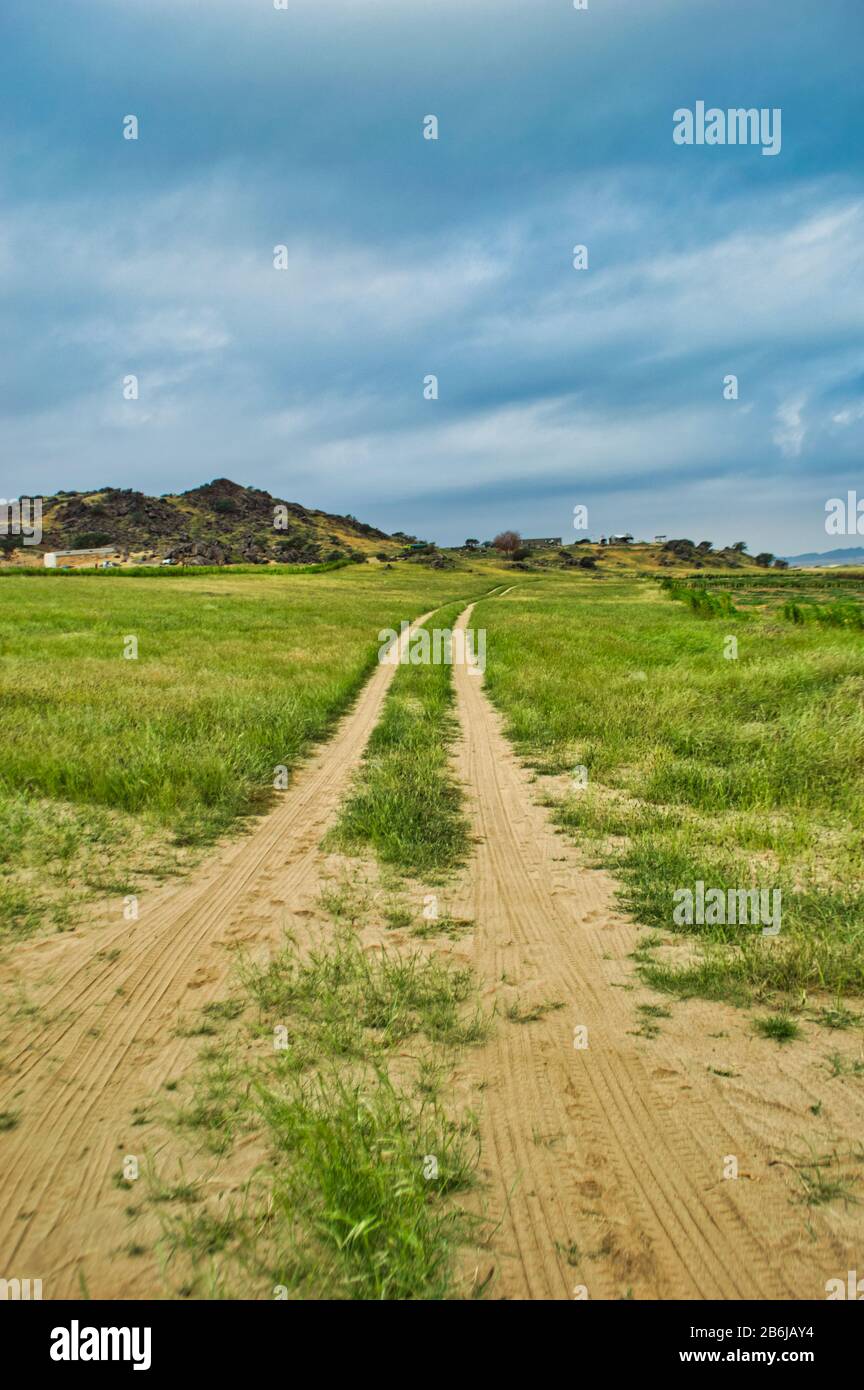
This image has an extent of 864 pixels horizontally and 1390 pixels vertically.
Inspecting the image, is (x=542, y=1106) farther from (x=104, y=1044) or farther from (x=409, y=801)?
(x=409, y=801)

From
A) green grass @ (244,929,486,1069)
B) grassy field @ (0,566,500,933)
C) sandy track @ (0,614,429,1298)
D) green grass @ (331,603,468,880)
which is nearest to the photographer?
sandy track @ (0,614,429,1298)

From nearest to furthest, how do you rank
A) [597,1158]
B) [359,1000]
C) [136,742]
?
1. [597,1158]
2. [359,1000]
3. [136,742]

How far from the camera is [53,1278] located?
2.49m

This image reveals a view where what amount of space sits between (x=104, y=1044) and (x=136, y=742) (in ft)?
22.4

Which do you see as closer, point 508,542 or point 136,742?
point 136,742

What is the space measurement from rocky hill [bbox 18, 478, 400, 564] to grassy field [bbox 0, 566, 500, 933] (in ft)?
329

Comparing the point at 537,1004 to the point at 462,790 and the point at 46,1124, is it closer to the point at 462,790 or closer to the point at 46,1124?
the point at 46,1124

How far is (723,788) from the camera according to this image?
8.51 metres

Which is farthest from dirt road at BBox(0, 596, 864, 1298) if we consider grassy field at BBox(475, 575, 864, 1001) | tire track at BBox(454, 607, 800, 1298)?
grassy field at BBox(475, 575, 864, 1001)

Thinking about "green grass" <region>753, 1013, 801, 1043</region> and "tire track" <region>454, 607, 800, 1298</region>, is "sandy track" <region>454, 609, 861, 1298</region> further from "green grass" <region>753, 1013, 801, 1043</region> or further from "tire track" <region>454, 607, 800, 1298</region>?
"green grass" <region>753, 1013, 801, 1043</region>

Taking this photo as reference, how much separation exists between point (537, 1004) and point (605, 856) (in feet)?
8.90

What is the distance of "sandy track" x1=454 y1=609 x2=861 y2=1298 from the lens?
8.19ft

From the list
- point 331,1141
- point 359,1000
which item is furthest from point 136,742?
point 331,1141

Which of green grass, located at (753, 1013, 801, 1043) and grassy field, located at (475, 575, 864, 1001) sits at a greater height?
grassy field, located at (475, 575, 864, 1001)
